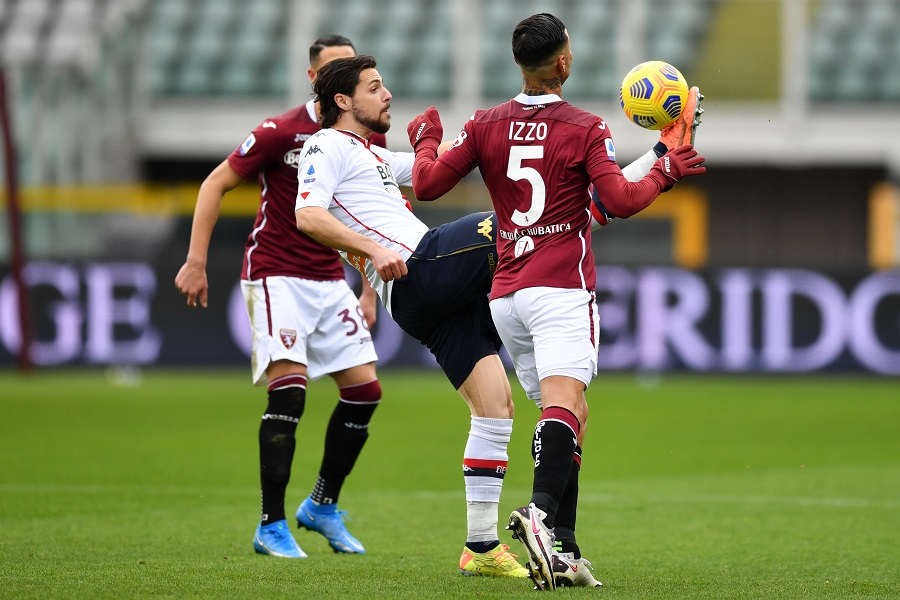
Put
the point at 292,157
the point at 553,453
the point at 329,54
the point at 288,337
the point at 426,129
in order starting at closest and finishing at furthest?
the point at 553,453, the point at 426,129, the point at 288,337, the point at 292,157, the point at 329,54

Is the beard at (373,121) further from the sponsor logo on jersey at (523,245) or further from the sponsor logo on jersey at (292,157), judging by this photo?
the sponsor logo on jersey at (523,245)

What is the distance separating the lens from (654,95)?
A: 17.9ft

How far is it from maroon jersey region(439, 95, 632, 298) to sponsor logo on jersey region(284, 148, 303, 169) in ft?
4.37

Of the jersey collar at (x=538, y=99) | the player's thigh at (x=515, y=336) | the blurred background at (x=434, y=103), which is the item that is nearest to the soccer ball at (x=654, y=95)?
the jersey collar at (x=538, y=99)

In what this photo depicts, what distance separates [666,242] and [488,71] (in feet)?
16.2

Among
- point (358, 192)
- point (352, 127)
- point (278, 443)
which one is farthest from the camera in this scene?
point (278, 443)

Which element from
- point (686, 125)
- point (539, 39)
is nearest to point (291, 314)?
point (539, 39)

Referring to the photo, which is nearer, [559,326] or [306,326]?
[559,326]

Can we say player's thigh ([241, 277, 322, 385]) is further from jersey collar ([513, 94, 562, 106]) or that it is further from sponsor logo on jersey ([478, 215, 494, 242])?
jersey collar ([513, 94, 562, 106])

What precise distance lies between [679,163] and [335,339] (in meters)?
2.06

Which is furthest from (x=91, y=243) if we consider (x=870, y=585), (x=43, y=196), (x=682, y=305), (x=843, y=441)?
(x=870, y=585)

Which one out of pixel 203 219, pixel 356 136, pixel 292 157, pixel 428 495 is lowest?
pixel 428 495

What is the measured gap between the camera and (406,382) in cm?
1659

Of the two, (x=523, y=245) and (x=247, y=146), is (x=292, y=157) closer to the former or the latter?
(x=247, y=146)
